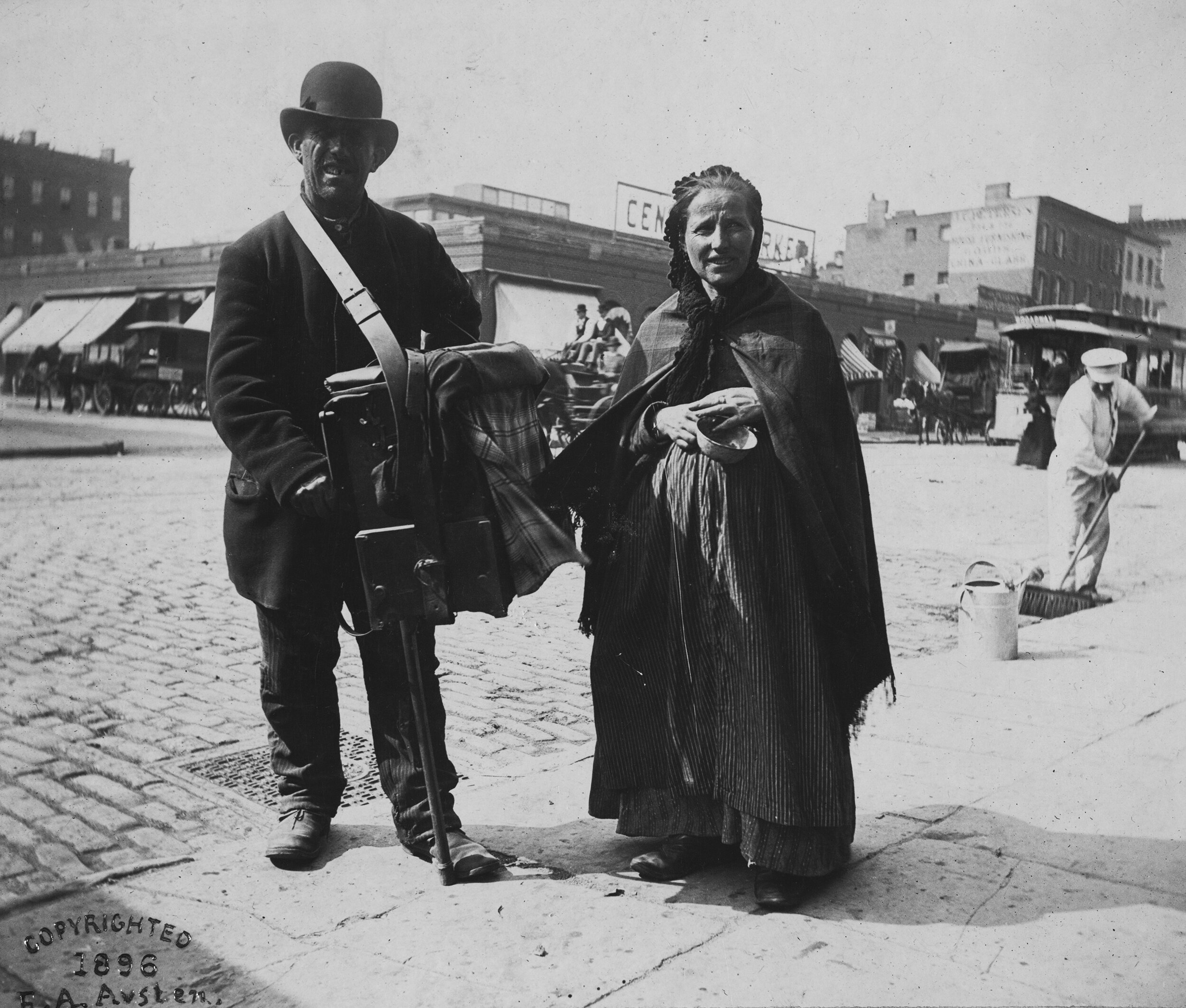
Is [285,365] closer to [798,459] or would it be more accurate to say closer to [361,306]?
[361,306]

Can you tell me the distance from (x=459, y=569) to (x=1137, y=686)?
4.20m

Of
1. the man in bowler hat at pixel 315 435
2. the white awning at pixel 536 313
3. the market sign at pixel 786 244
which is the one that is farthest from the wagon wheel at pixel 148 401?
the man in bowler hat at pixel 315 435

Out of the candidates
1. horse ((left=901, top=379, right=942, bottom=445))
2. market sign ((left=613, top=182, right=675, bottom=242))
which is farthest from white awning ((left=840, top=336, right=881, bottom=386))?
market sign ((left=613, top=182, right=675, bottom=242))

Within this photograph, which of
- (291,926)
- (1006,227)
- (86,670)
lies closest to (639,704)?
(291,926)

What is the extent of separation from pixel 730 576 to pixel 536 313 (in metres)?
20.1

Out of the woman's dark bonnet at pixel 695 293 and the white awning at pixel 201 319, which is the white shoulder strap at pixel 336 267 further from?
the white awning at pixel 201 319

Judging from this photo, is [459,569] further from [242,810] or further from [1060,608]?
[1060,608]

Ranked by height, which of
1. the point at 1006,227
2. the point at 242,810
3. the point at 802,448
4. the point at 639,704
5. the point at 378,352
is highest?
the point at 1006,227

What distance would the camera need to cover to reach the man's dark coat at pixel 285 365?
2938 mm

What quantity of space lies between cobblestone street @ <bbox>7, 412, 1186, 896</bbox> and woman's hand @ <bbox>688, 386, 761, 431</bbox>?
185 cm

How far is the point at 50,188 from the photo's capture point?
4.17 m

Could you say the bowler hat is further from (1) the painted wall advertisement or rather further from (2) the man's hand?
(1) the painted wall advertisement

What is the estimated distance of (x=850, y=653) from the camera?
10.1 feet

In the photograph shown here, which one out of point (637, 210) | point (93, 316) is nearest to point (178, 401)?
point (93, 316)
